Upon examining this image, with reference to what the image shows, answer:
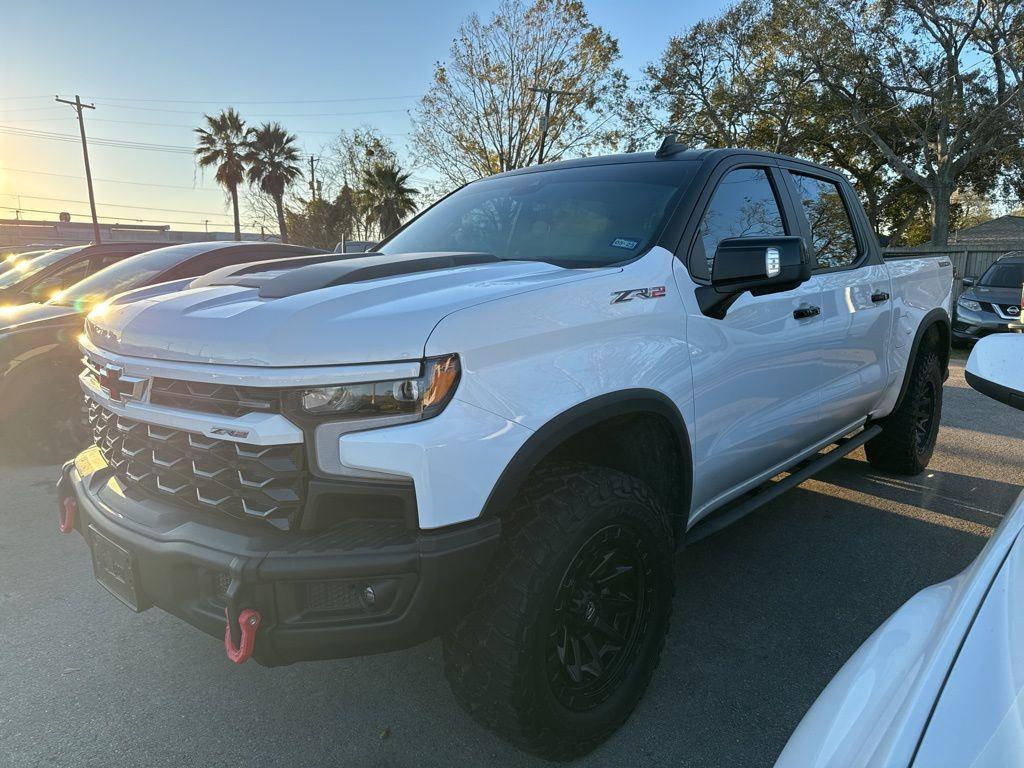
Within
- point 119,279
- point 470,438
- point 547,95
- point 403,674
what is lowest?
point 403,674

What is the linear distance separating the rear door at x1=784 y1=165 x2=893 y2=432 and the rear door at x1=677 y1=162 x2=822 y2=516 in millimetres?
153

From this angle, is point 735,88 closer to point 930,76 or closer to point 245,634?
point 930,76

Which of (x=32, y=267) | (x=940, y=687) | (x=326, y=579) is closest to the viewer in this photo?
(x=940, y=687)

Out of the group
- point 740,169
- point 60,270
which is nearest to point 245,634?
point 740,169

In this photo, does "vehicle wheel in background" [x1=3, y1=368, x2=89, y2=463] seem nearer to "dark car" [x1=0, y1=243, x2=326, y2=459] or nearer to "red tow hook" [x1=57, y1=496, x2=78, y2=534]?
"dark car" [x1=0, y1=243, x2=326, y2=459]

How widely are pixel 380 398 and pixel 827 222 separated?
2938 millimetres

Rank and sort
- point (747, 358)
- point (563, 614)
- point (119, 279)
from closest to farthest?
point (563, 614), point (747, 358), point (119, 279)

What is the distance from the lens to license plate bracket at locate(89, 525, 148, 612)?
6.19ft

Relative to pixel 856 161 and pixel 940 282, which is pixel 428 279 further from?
pixel 856 161

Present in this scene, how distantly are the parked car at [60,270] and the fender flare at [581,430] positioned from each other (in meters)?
5.81

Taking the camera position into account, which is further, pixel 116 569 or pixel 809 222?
pixel 809 222

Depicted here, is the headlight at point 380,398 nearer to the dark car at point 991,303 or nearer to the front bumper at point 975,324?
the front bumper at point 975,324

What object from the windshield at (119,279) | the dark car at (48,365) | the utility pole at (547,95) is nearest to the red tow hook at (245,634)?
the dark car at (48,365)

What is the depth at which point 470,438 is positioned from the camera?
1672mm
